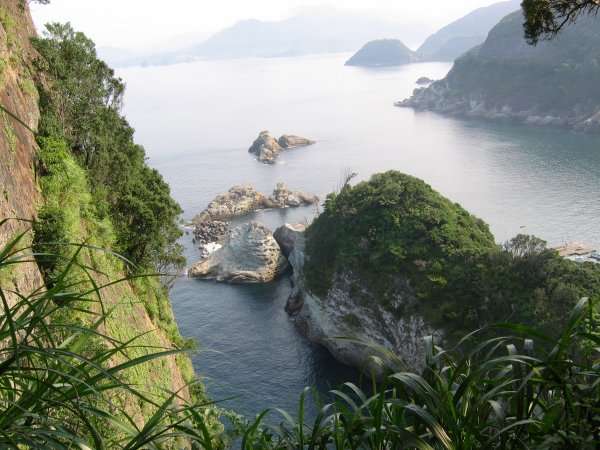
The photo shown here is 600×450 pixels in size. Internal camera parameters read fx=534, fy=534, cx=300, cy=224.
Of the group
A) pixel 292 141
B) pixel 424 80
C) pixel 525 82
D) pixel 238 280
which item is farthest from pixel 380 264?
pixel 424 80

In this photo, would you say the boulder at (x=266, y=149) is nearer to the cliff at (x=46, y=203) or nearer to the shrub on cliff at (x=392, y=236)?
the shrub on cliff at (x=392, y=236)

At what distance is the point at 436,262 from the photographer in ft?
106

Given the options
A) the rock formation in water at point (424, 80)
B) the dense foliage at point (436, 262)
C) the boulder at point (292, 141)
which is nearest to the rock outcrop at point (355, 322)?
the dense foliage at point (436, 262)

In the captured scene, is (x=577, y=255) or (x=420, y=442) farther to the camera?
(x=577, y=255)

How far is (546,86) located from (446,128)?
19715mm

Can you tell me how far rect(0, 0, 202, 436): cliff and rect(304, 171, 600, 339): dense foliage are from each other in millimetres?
16185

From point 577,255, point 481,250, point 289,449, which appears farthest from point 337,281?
point 289,449

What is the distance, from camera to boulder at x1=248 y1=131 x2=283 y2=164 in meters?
86.8

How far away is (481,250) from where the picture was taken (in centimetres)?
3306

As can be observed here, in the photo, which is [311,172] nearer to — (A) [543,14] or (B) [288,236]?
(B) [288,236]

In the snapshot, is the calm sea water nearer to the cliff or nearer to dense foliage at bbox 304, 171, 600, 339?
the cliff

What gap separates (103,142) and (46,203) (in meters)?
5.44

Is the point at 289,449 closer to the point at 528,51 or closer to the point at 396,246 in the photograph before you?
the point at 396,246

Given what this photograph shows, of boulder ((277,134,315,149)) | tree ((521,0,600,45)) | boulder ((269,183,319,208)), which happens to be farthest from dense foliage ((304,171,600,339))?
boulder ((277,134,315,149))
